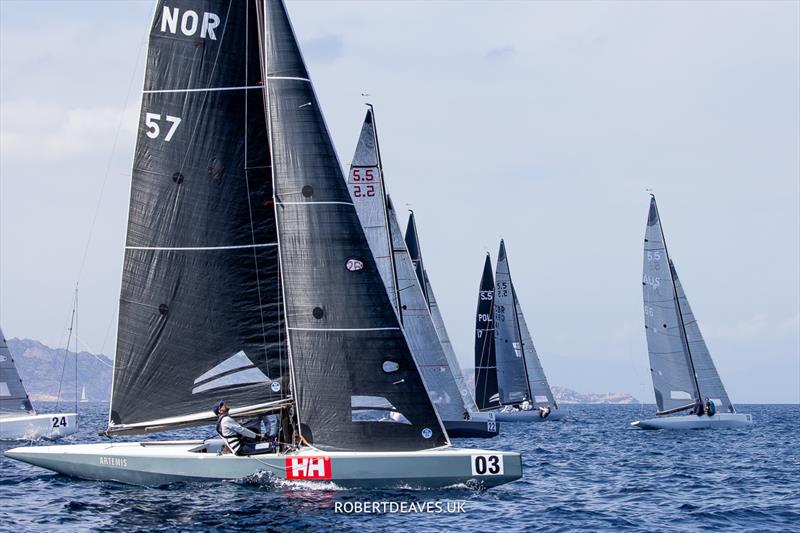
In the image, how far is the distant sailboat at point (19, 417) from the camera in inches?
1452

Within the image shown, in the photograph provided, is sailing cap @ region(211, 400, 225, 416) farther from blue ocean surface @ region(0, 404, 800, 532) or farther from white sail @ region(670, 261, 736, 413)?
white sail @ region(670, 261, 736, 413)

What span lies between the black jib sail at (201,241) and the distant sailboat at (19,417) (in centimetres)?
1539

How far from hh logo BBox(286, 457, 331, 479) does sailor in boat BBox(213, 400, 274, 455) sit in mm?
865

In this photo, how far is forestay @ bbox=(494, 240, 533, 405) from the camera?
63875 millimetres

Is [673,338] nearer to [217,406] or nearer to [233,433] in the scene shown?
[217,406]

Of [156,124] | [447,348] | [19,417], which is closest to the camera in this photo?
[156,124]

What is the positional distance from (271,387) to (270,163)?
14.6 feet

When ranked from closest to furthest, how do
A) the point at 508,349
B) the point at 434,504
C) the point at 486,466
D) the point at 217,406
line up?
1. the point at 434,504
2. the point at 486,466
3. the point at 217,406
4. the point at 508,349

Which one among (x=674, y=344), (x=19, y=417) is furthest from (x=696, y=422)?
(x=19, y=417)

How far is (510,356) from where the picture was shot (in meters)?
64.4

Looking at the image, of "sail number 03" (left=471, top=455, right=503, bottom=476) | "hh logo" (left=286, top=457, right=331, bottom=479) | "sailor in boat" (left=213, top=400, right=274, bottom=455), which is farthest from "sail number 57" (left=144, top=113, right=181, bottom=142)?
"sail number 03" (left=471, top=455, right=503, bottom=476)

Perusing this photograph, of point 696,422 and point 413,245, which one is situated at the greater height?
point 413,245

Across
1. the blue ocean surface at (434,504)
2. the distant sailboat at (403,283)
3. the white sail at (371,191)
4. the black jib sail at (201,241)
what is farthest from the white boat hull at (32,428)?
the black jib sail at (201,241)

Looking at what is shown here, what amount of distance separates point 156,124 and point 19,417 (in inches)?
796
